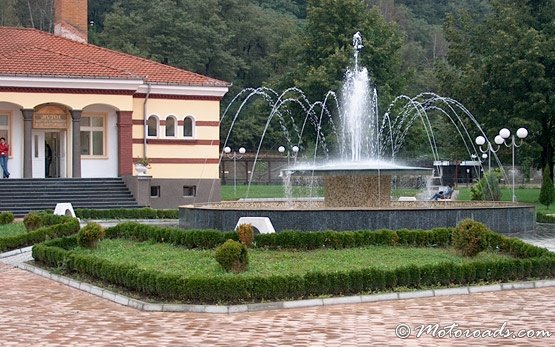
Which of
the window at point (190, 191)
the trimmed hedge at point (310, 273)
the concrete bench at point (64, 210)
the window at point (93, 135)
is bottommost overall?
the trimmed hedge at point (310, 273)

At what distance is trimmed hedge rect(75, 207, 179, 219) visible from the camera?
30516 mm

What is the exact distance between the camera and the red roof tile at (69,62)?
3562 centimetres

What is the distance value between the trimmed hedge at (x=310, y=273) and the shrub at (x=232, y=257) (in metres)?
1.10

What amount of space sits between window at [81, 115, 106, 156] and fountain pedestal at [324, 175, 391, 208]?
54.5 ft

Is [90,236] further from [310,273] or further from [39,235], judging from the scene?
[310,273]

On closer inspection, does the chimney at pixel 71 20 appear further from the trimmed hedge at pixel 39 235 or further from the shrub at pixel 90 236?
the shrub at pixel 90 236

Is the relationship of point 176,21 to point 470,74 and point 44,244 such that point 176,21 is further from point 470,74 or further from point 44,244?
point 44,244

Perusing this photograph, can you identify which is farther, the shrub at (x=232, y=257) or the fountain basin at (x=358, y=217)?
the fountain basin at (x=358, y=217)

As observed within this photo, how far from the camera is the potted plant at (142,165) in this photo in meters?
35.8

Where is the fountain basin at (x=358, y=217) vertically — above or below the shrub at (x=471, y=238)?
above

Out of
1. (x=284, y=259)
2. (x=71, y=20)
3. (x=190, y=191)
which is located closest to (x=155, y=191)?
(x=190, y=191)

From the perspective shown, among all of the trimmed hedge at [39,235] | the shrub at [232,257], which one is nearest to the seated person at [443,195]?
the trimmed hedge at [39,235]

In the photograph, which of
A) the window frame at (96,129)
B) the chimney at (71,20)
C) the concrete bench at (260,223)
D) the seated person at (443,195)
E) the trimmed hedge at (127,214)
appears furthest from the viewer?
the chimney at (71,20)

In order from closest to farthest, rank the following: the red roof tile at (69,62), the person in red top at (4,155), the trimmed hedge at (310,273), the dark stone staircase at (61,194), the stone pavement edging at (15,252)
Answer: the trimmed hedge at (310,273) → the stone pavement edging at (15,252) → the dark stone staircase at (61,194) → the person in red top at (4,155) → the red roof tile at (69,62)
